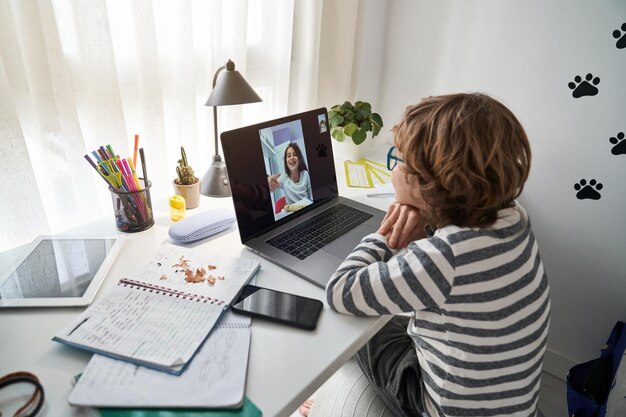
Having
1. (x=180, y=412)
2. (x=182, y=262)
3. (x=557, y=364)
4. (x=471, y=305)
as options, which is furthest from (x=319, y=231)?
(x=557, y=364)

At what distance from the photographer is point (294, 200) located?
1.11 m

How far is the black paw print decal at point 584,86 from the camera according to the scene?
129cm

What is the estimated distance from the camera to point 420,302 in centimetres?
68

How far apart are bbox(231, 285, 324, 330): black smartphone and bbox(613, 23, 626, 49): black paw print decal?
47.3 inches

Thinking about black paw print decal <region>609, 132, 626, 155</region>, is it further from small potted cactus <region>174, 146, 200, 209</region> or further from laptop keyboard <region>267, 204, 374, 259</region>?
small potted cactus <region>174, 146, 200, 209</region>

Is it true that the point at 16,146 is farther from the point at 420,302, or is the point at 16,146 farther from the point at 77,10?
the point at 420,302

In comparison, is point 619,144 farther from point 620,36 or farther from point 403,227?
point 403,227

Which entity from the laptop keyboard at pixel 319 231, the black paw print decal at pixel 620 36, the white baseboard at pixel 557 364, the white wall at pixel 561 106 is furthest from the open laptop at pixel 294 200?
the white baseboard at pixel 557 364

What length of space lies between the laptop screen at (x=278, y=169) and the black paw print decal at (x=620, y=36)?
2.94 feet

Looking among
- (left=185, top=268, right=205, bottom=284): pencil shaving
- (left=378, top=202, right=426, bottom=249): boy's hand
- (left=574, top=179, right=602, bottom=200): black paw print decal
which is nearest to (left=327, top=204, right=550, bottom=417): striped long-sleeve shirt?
(left=378, top=202, right=426, bottom=249): boy's hand

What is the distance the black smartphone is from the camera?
721 mm

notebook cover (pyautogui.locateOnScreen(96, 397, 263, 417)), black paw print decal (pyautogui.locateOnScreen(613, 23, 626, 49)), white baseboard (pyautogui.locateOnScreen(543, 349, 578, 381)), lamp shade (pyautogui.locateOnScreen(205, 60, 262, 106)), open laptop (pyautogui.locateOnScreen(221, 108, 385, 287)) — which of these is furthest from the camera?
white baseboard (pyautogui.locateOnScreen(543, 349, 578, 381))

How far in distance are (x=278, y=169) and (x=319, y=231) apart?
0.62 ft

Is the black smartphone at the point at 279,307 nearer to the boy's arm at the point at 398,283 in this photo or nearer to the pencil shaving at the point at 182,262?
the boy's arm at the point at 398,283
